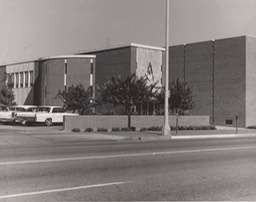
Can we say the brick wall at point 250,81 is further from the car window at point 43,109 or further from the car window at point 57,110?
the car window at point 43,109

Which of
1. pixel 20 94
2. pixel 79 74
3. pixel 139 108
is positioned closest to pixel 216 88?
pixel 139 108

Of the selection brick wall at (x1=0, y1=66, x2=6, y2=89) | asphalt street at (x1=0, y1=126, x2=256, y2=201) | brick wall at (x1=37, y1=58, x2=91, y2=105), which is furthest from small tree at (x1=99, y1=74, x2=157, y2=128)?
brick wall at (x1=0, y1=66, x2=6, y2=89)

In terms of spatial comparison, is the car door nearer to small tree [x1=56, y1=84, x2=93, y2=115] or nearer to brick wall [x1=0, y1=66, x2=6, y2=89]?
small tree [x1=56, y1=84, x2=93, y2=115]

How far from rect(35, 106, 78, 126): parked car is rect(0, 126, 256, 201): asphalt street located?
739 inches

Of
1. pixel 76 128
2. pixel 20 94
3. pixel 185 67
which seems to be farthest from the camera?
pixel 20 94

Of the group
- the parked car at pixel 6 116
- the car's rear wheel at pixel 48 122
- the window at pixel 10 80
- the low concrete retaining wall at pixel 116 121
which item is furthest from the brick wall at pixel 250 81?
the window at pixel 10 80

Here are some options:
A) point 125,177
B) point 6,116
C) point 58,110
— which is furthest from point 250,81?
point 125,177

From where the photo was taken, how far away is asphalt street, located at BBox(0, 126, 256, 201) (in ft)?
24.1

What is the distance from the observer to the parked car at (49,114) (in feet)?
104

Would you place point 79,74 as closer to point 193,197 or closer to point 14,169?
point 14,169

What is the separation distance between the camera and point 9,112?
3388 centimetres

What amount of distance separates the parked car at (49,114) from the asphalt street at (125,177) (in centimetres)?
1877

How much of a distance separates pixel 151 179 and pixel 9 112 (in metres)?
26.9

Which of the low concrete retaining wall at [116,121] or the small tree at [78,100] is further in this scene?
the small tree at [78,100]
